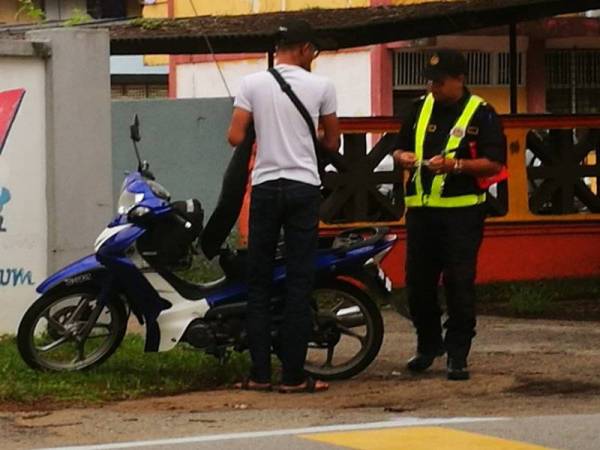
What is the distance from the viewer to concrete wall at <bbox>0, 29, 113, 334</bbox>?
11.9 meters

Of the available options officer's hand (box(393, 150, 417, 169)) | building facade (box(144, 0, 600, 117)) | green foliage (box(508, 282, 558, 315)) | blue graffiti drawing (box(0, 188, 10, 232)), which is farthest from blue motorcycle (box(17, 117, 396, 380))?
building facade (box(144, 0, 600, 117))

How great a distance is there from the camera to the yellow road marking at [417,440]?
7777 millimetres

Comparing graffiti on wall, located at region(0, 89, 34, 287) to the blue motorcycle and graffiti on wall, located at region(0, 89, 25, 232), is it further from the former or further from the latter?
the blue motorcycle

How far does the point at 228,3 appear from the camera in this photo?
3362 centimetres

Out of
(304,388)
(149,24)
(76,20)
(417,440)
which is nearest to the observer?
(417,440)

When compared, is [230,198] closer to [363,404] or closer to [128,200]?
[128,200]

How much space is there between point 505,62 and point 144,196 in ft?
69.8

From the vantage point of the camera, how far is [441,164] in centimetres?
998

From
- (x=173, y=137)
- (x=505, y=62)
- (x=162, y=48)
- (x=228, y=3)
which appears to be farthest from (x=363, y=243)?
(x=228, y=3)

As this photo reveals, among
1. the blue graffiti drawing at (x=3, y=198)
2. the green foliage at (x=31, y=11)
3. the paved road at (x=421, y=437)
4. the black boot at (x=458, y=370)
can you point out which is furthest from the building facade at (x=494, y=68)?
the paved road at (x=421, y=437)

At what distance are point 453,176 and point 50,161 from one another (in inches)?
121

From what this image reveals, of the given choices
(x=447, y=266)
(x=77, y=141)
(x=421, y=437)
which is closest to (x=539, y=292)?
(x=77, y=141)

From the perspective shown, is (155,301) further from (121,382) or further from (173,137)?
(173,137)

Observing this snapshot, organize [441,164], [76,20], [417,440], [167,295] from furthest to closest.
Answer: [76,20] < [167,295] < [441,164] < [417,440]
